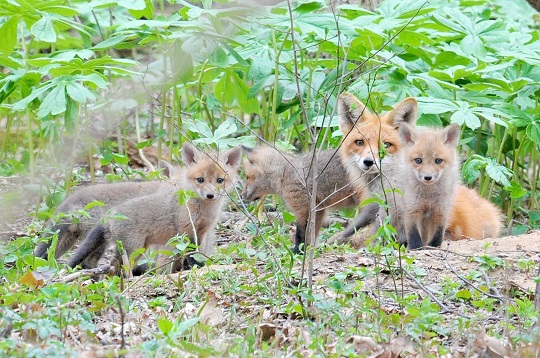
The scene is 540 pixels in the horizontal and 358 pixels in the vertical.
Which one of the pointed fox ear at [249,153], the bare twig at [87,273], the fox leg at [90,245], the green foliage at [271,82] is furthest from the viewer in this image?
the pointed fox ear at [249,153]

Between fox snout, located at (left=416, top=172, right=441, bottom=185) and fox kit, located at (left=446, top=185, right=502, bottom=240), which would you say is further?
fox kit, located at (left=446, top=185, right=502, bottom=240)

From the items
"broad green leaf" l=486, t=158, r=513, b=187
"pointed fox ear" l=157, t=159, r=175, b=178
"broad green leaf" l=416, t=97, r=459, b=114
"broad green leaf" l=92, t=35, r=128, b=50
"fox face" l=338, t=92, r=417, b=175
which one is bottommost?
"pointed fox ear" l=157, t=159, r=175, b=178

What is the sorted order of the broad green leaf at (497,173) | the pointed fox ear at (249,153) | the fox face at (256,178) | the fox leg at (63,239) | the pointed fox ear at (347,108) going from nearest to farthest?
1. the fox leg at (63,239)
2. the broad green leaf at (497,173)
3. the pointed fox ear at (347,108)
4. the fox face at (256,178)
5. the pointed fox ear at (249,153)

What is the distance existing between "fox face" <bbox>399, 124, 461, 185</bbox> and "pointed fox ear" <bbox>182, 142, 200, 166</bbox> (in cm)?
183

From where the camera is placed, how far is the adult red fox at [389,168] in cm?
729

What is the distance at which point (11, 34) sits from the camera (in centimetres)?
696

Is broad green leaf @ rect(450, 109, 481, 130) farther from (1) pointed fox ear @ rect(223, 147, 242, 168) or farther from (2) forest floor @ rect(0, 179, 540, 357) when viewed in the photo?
(1) pointed fox ear @ rect(223, 147, 242, 168)

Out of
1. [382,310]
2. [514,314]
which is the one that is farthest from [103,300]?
[514,314]

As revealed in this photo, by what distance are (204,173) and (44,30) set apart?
1.79 meters

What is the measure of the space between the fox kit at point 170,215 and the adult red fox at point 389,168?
118cm

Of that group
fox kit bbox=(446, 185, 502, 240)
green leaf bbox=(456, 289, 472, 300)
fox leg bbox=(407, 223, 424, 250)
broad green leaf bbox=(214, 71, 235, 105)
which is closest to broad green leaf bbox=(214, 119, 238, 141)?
broad green leaf bbox=(214, 71, 235, 105)

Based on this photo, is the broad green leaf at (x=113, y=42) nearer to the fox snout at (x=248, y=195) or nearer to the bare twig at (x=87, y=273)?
the fox snout at (x=248, y=195)

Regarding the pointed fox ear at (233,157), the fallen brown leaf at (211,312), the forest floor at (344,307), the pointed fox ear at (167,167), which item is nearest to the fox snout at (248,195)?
the pointed fox ear at (233,157)

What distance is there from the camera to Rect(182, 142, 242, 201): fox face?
704 cm
